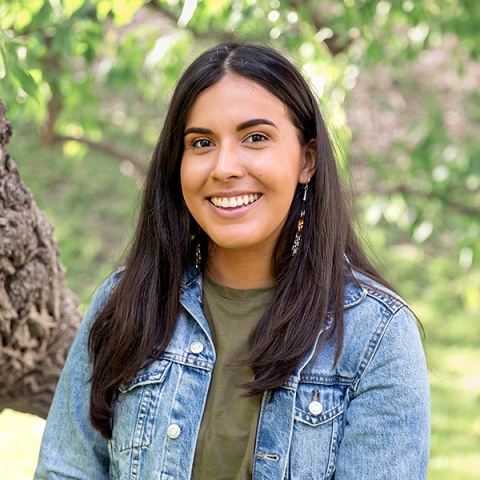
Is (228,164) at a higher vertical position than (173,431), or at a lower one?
higher

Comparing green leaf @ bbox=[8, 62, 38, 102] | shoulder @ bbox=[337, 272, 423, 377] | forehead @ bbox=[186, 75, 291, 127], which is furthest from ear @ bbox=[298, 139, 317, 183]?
green leaf @ bbox=[8, 62, 38, 102]

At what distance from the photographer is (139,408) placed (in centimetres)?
166

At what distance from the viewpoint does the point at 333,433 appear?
1551mm

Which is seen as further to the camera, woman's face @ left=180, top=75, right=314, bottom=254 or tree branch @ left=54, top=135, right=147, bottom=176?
tree branch @ left=54, top=135, right=147, bottom=176

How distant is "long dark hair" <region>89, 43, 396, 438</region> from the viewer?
1.60m

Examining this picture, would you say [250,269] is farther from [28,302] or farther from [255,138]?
[28,302]

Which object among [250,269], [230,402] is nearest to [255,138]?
[250,269]

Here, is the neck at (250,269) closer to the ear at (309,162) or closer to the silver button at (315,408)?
the ear at (309,162)

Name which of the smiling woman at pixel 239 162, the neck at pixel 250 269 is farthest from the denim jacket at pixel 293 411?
the smiling woman at pixel 239 162

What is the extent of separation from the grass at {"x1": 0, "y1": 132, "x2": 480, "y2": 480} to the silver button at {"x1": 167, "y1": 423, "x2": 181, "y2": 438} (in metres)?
3.42

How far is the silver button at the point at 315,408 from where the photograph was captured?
1553 mm

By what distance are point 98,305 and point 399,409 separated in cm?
87

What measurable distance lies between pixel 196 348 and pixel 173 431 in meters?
0.21

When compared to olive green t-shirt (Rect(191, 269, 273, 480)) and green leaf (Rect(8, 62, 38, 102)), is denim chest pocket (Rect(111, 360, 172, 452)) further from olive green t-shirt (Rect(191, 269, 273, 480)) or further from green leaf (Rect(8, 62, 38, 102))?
green leaf (Rect(8, 62, 38, 102))
